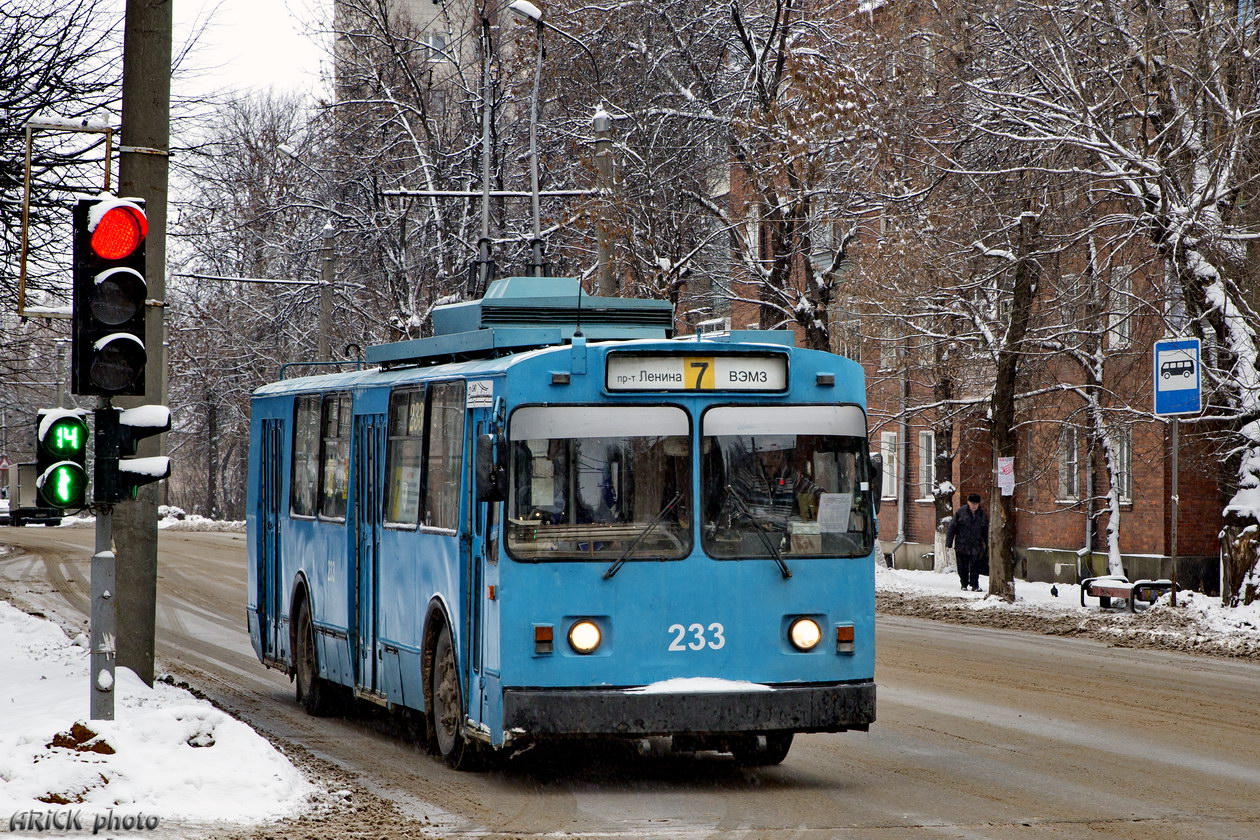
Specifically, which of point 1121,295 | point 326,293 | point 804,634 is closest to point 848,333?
point 1121,295

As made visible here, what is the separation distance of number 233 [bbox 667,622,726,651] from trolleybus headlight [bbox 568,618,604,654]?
43cm

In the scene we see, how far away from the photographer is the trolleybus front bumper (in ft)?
32.4

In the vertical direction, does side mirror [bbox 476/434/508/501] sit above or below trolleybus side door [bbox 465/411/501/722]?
above

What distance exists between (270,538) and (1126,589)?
44.0ft

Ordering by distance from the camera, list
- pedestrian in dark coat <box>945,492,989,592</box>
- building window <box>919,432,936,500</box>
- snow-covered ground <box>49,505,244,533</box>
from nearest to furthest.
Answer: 1. pedestrian in dark coat <box>945,492,989,592</box>
2. building window <box>919,432,936,500</box>
3. snow-covered ground <box>49,505,244,533</box>

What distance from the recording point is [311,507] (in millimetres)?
14867

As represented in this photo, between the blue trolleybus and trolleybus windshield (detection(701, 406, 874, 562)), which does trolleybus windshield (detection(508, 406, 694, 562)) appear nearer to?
the blue trolleybus

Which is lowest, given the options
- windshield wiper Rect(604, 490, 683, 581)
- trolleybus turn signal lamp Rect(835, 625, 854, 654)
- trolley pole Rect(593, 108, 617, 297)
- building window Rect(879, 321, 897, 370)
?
trolleybus turn signal lamp Rect(835, 625, 854, 654)

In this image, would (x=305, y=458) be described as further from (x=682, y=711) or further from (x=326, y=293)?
(x=326, y=293)

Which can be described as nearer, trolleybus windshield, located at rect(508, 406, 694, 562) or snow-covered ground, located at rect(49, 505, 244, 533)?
trolleybus windshield, located at rect(508, 406, 694, 562)

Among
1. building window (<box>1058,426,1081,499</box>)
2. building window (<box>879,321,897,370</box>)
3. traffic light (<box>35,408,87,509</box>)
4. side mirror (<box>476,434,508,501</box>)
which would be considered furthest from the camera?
building window (<box>1058,426,1081,499</box>)

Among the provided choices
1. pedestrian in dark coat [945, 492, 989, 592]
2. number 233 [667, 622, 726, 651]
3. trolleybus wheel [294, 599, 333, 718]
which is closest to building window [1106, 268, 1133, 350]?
pedestrian in dark coat [945, 492, 989, 592]

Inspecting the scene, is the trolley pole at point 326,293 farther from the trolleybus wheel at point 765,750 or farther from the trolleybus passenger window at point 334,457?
the trolleybus wheel at point 765,750

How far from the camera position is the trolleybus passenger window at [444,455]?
11188mm
